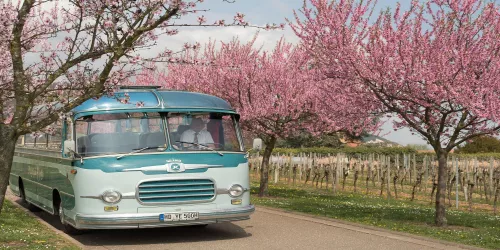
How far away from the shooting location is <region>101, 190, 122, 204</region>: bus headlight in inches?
439

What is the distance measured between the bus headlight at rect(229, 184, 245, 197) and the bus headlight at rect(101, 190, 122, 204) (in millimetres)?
1858

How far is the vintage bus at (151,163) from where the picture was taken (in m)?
11.2

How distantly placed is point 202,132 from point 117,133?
4.88 feet

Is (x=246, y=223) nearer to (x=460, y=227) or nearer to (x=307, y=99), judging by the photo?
(x=460, y=227)

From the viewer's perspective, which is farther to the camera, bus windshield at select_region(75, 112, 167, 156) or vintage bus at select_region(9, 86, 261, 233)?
bus windshield at select_region(75, 112, 167, 156)

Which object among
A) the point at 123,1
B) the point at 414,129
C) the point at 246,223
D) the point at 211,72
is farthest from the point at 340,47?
the point at 211,72

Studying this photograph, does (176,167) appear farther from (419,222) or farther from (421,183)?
(421,183)

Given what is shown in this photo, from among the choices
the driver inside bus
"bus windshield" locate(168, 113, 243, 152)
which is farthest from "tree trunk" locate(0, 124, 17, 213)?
the driver inside bus

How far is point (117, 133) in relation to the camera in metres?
11.6

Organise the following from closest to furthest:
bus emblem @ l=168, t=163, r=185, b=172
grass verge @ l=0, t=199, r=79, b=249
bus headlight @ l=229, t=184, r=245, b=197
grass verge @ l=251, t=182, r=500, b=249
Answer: grass verge @ l=0, t=199, r=79, b=249
bus emblem @ l=168, t=163, r=185, b=172
bus headlight @ l=229, t=184, r=245, b=197
grass verge @ l=251, t=182, r=500, b=249

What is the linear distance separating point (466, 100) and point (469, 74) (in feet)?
2.62

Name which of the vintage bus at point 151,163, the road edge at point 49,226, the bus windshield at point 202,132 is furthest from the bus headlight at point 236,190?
the road edge at point 49,226

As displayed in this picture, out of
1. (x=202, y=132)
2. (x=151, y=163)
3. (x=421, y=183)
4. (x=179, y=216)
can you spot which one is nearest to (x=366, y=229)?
(x=202, y=132)

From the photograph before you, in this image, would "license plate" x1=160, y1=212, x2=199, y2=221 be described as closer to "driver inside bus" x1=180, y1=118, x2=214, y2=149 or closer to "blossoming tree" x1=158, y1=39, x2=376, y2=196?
"driver inside bus" x1=180, y1=118, x2=214, y2=149
